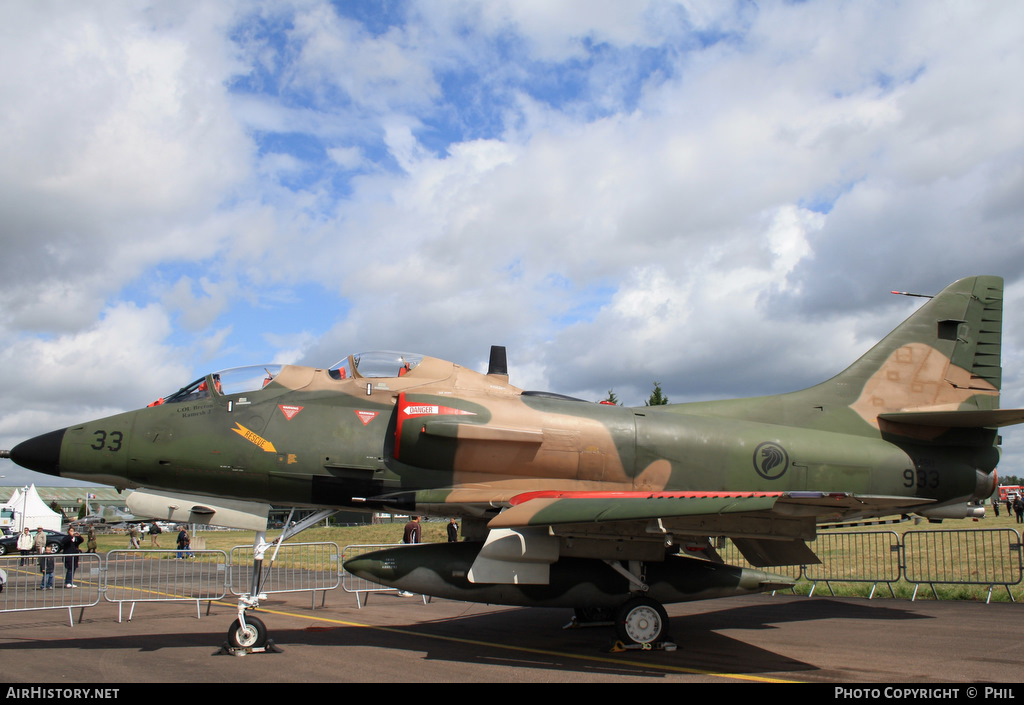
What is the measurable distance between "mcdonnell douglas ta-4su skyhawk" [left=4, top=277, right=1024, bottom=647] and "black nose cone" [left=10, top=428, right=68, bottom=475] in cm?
2

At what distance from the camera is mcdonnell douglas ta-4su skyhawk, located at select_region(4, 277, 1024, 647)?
8.53 m

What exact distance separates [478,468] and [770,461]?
4.06 metres

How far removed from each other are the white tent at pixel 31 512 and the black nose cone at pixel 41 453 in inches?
1845

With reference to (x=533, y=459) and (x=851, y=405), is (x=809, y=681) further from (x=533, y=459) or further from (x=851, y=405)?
(x=851, y=405)

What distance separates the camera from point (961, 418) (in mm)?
9781

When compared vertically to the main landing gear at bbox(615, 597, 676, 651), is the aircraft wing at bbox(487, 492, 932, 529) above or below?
A: above

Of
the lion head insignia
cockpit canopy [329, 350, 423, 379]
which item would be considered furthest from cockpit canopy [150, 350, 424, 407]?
the lion head insignia

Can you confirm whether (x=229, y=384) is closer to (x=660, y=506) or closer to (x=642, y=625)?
(x=660, y=506)

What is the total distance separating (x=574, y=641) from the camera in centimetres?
952

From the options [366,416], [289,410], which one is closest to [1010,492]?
[366,416]

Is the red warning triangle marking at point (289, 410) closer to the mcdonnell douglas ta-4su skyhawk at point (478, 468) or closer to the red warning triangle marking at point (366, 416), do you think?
the mcdonnell douglas ta-4su skyhawk at point (478, 468)

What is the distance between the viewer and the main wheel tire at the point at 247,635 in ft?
27.5

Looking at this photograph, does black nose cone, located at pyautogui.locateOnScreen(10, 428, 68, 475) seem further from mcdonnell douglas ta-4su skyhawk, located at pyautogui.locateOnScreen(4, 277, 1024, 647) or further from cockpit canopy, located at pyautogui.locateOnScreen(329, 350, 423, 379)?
cockpit canopy, located at pyautogui.locateOnScreen(329, 350, 423, 379)

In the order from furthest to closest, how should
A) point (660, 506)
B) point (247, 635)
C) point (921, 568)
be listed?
point (921, 568)
point (247, 635)
point (660, 506)
